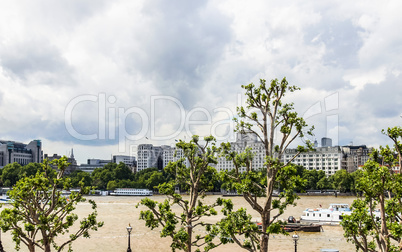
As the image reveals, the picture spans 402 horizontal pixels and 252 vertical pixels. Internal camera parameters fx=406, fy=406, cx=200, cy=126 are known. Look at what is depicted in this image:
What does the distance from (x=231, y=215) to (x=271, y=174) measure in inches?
95.1

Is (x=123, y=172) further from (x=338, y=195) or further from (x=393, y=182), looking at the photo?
(x=393, y=182)

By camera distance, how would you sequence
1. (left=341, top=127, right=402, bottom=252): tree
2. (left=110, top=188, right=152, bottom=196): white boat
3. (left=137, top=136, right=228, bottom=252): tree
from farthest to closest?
(left=110, top=188, right=152, bottom=196): white boat < (left=137, top=136, right=228, bottom=252): tree < (left=341, top=127, right=402, bottom=252): tree

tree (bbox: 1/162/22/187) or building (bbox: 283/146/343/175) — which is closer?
tree (bbox: 1/162/22/187)

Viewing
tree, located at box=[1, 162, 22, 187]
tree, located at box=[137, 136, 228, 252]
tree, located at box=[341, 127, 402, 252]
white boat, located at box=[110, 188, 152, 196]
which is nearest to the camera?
tree, located at box=[341, 127, 402, 252]

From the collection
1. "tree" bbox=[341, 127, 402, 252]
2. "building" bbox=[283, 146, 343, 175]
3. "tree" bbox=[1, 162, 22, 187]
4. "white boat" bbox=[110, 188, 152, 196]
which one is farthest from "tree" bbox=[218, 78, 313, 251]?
"building" bbox=[283, 146, 343, 175]

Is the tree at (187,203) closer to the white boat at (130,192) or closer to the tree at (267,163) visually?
the tree at (267,163)

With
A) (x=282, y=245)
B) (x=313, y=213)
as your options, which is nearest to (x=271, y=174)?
(x=282, y=245)

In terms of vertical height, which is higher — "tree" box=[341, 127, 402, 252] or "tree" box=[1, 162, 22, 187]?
"tree" box=[341, 127, 402, 252]

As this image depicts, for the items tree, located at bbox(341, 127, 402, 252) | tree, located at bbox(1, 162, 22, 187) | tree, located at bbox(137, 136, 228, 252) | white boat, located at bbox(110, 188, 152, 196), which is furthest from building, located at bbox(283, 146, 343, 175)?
tree, located at bbox(341, 127, 402, 252)

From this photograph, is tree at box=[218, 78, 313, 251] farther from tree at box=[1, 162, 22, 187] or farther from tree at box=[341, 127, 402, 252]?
tree at box=[1, 162, 22, 187]

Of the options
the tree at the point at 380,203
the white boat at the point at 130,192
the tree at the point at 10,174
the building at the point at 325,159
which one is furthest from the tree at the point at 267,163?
the building at the point at 325,159

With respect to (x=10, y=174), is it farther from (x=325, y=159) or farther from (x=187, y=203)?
(x=187, y=203)

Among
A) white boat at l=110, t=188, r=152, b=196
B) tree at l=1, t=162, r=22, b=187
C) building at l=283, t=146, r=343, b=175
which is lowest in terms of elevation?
white boat at l=110, t=188, r=152, b=196

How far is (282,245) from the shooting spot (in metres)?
41.4
